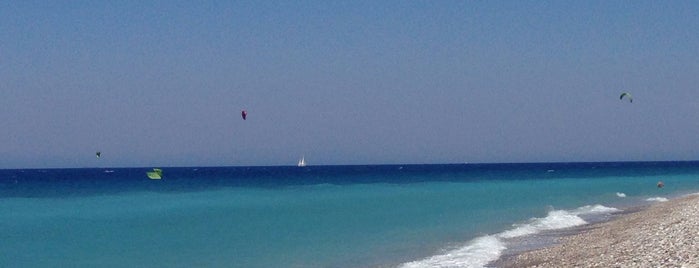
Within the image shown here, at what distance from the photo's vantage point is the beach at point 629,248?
16.5 meters

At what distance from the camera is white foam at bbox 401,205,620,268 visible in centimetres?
2088

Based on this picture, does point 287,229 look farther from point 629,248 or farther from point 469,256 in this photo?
point 629,248

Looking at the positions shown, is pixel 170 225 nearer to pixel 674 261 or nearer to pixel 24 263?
pixel 24 263

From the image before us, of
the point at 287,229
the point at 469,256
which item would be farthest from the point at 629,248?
the point at 287,229

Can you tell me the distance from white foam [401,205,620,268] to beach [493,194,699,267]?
73cm

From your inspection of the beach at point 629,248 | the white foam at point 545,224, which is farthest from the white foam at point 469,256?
the white foam at point 545,224

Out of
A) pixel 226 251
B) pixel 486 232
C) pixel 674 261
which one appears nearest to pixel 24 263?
pixel 226 251

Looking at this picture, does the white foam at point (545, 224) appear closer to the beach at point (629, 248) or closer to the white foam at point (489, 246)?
the white foam at point (489, 246)

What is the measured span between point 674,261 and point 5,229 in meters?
27.6

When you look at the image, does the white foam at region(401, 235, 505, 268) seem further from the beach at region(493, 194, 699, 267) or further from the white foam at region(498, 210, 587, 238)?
the white foam at region(498, 210, 587, 238)

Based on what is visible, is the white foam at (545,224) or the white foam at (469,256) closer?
the white foam at (469,256)

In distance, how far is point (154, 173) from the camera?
25.6 m

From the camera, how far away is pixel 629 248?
19172mm

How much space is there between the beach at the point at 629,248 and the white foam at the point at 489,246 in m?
0.73
